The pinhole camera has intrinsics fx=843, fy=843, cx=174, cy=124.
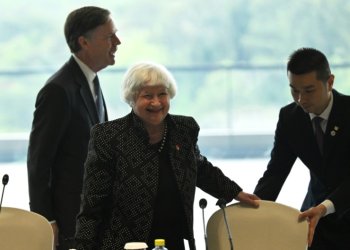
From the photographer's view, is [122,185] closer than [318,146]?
Yes

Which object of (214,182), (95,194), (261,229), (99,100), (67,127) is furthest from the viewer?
(99,100)

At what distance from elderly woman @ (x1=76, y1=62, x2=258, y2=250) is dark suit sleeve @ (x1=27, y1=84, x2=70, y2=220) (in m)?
0.58

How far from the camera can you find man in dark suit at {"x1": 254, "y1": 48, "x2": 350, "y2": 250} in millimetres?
Answer: 3523

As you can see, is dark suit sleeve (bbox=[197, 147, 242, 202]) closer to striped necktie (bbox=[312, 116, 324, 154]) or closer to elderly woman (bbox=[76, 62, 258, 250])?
elderly woman (bbox=[76, 62, 258, 250])

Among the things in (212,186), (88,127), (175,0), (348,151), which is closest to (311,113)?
(348,151)

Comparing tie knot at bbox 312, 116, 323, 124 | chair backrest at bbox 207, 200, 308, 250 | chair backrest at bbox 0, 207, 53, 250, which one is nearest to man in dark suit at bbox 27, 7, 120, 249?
chair backrest at bbox 0, 207, 53, 250

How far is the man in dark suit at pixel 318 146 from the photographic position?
3523mm

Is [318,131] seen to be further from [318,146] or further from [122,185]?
[122,185]

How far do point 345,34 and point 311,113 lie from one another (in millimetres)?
6849

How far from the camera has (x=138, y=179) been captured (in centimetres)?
329

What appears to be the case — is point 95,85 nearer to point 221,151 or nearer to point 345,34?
point 221,151

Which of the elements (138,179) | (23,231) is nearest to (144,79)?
(138,179)

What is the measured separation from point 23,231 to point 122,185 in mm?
428

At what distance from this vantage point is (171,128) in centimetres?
344
